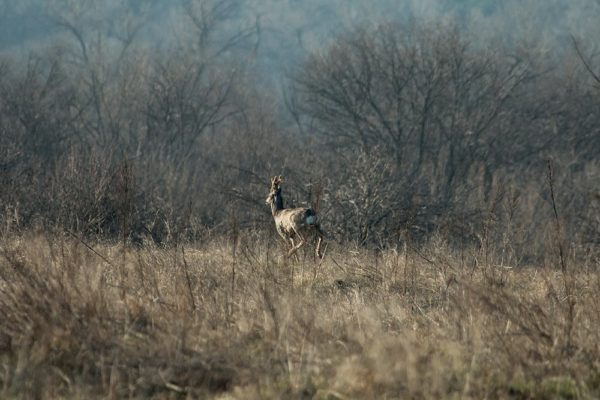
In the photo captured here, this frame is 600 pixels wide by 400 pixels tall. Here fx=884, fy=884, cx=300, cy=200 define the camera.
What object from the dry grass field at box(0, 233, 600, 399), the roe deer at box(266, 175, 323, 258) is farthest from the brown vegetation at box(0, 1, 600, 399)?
the roe deer at box(266, 175, 323, 258)

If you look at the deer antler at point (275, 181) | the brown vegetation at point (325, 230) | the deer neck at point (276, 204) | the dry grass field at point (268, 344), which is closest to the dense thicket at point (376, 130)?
the brown vegetation at point (325, 230)

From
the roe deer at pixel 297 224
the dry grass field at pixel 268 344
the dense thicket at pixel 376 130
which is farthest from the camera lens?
the dense thicket at pixel 376 130

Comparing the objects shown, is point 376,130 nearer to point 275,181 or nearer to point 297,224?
point 275,181

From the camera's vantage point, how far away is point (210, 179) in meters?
28.3

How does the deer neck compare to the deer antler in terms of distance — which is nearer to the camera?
the deer antler

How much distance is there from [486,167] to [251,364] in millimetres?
26746

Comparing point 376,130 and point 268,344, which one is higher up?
point 376,130

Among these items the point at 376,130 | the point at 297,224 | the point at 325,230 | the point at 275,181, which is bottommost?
the point at 325,230

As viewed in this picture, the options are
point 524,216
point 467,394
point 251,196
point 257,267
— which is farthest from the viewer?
point 524,216

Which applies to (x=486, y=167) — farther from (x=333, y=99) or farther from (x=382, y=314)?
(x=382, y=314)

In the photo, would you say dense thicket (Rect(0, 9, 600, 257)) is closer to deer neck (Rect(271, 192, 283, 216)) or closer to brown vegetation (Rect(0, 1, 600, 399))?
brown vegetation (Rect(0, 1, 600, 399))

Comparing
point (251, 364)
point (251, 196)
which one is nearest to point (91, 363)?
point (251, 364)

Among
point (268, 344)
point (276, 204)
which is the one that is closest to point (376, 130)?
point (276, 204)

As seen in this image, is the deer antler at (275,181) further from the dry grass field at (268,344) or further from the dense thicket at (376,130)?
the dry grass field at (268,344)
